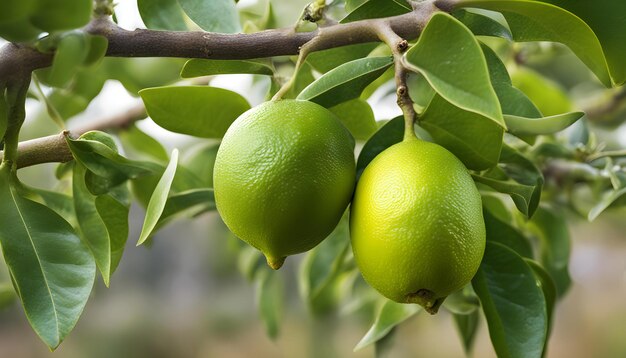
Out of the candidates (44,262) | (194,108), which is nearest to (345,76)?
(194,108)

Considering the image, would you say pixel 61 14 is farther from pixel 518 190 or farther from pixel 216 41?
pixel 518 190

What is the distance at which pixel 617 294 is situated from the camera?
375 cm

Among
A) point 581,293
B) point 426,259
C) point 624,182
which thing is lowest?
point 581,293

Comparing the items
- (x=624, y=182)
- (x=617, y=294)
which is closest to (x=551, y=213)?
(x=624, y=182)

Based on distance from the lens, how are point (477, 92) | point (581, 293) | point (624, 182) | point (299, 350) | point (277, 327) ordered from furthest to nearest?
point (581, 293)
point (299, 350)
point (277, 327)
point (624, 182)
point (477, 92)

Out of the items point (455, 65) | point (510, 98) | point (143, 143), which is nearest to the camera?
point (455, 65)

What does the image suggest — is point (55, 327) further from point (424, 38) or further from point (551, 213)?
point (551, 213)

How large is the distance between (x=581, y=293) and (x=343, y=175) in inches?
154

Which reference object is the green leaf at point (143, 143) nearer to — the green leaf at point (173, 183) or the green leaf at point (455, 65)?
the green leaf at point (173, 183)

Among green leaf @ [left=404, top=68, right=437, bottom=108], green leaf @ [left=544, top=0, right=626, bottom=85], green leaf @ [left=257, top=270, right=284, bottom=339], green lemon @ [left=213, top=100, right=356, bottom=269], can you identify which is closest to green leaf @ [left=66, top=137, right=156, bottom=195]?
green lemon @ [left=213, top=100, right=356, bottom=269]

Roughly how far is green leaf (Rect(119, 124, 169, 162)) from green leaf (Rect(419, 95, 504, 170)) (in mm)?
470

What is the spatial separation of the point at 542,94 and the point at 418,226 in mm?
640

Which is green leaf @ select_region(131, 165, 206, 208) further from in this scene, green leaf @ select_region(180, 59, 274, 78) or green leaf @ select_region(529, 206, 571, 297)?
green leaf @ select_region(529, 206, 571, 297)

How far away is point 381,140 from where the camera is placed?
1.62ft
